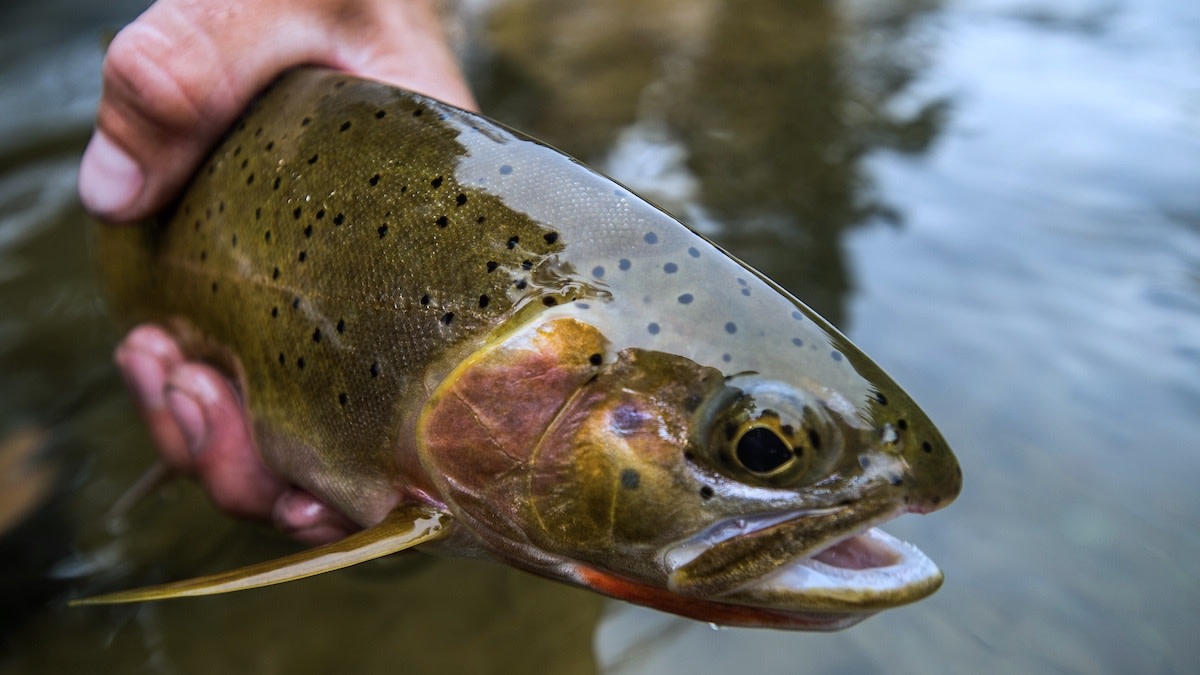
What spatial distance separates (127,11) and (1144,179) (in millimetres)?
8725

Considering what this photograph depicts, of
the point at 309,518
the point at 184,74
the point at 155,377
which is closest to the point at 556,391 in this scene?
the point at 309,518

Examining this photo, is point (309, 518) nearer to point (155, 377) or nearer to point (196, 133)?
point (155, 377)

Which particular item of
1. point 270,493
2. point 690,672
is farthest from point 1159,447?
point 270,493

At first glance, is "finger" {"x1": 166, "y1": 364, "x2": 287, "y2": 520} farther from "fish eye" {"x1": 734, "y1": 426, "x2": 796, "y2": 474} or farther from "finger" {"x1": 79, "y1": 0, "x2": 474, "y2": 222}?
"fish eye" {"x1": 734, "y1": 426, "x2": 796, "y2": 474}

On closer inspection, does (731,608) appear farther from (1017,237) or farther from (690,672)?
(1017,237)

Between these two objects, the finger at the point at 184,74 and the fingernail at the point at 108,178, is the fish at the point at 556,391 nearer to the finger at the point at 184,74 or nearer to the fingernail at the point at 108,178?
the finger at the point at 184,74

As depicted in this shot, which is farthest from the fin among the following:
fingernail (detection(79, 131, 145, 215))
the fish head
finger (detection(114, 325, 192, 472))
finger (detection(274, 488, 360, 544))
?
fingernail (detection(79, 131, 145, 215))

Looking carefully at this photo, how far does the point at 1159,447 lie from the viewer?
3.33 m

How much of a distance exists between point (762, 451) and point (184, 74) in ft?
5.66

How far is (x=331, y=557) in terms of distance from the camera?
5.48ft

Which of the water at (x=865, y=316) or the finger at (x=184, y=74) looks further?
the water at (x=865, y=316)

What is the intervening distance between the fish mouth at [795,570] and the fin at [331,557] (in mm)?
518

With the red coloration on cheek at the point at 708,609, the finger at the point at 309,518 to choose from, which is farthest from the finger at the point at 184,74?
the red coloration on cheek at the point at 708,609

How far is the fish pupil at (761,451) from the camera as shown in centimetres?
151
